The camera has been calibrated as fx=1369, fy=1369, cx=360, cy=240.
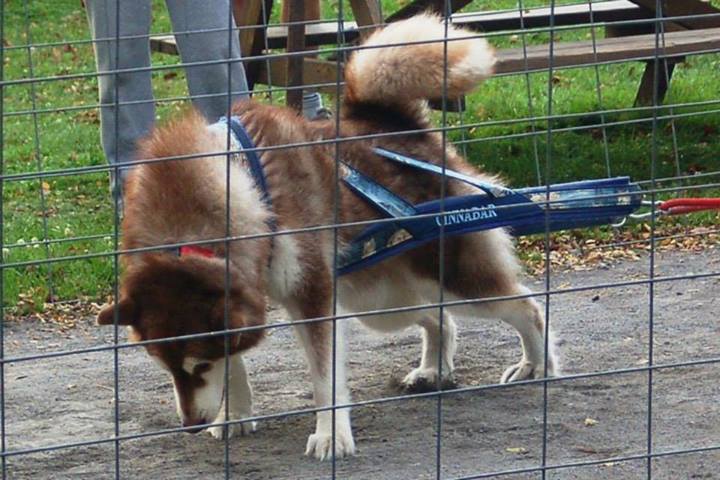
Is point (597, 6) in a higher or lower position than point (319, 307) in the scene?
higher

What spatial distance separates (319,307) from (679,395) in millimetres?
1217

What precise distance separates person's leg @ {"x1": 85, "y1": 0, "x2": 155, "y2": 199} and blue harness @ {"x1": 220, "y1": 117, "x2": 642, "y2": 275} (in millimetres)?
1338

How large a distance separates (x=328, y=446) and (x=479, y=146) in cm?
397

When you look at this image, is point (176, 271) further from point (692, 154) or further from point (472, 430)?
point (692, 154)

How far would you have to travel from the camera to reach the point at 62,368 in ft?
16.2

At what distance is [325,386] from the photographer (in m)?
4.08

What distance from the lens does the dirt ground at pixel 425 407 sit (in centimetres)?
390

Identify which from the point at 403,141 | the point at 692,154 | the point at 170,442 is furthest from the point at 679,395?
the point at 692,154

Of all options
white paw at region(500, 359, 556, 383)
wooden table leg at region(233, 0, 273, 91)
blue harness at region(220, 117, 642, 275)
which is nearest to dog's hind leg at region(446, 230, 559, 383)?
white paw at region(500, 359, 556, 383)

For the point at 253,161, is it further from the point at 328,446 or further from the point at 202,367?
the point at 328,446

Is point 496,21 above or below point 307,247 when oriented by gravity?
above

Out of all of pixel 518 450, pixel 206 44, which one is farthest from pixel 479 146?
pixel 518 450

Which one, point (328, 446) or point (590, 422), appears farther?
point (590, 422)

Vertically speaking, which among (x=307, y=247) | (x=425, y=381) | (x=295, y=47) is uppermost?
(x=295, y=47)
